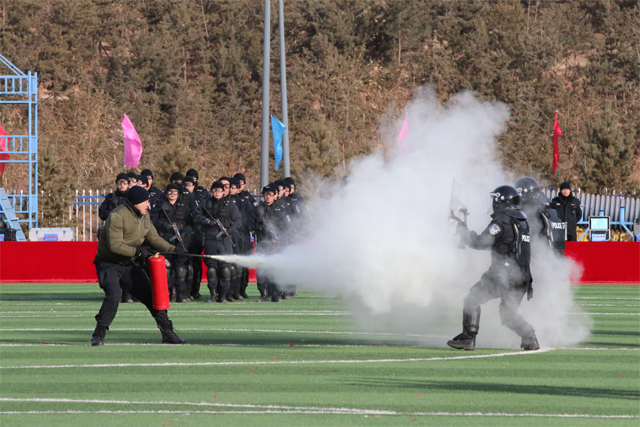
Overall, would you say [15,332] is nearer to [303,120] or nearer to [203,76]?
[303,120]

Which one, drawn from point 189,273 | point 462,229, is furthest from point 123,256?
point 189,273

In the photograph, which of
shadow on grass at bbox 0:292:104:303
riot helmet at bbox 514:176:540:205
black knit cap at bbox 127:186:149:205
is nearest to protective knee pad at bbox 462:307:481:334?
riot helmet at bbox 514:176:540:205

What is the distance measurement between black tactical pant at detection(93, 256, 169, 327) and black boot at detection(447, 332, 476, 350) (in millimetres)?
3527

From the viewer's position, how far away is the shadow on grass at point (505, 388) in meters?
8.24

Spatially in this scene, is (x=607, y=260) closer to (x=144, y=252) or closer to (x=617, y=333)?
(x=617, y=333)

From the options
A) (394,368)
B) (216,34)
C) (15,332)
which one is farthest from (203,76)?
(394,368)

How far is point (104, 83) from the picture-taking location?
58.5 m

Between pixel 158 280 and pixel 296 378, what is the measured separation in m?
2.72

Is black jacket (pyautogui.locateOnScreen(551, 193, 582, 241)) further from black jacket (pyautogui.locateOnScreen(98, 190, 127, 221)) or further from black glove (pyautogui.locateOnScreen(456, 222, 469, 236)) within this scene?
black glove (pyautogui.locateOnScreen(456, 222, 469, 236))

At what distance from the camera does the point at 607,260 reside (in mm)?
23000

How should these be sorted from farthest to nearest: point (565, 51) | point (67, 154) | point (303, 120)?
point (565, 51), point (303, 120), point (67, 154)

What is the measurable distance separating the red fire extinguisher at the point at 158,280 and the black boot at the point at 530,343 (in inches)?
165

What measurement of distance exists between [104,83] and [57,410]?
2092 inches

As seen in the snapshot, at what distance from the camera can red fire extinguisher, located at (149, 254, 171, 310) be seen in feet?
35.9
